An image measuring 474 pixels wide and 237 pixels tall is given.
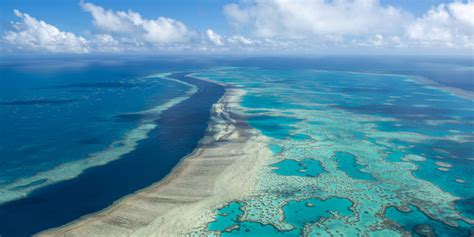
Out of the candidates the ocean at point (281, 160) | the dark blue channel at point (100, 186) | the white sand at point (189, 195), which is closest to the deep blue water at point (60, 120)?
the ocean at point (281, 160)

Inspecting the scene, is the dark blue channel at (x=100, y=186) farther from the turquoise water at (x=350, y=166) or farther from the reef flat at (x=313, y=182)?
the turquoise water at (x=350, y=166)

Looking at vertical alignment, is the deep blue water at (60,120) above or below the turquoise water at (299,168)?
above

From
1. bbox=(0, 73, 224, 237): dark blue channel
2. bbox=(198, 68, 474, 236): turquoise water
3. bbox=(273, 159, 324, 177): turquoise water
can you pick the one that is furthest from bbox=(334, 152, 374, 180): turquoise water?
bbox=(0, 73, 224, 237): dark blue channel

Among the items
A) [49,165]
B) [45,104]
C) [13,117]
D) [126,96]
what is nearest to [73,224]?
[49,165]

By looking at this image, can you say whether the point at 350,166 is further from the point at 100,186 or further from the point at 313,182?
the point at 100,186

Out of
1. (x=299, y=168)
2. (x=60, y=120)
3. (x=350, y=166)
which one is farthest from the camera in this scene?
(x=60, y=120)

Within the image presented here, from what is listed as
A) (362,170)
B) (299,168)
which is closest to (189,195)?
(299,168)
